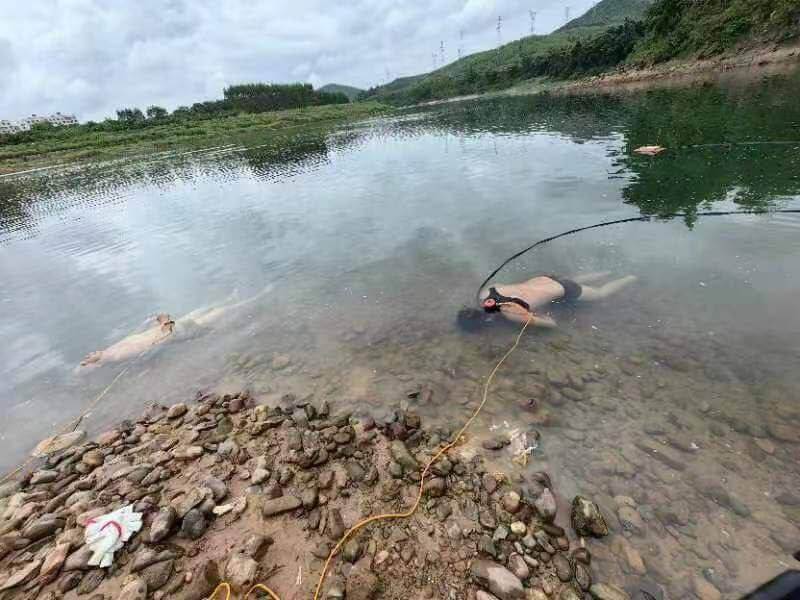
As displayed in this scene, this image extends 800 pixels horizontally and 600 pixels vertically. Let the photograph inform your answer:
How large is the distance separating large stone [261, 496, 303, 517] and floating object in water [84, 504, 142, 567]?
5.10 ft

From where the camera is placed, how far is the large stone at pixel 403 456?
218 inches

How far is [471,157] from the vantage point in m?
29.8

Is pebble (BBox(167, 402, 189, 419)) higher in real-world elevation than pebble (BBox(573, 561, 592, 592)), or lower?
higher

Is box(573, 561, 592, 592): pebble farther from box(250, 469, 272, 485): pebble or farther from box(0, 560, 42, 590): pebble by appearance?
box(0, 560, 42, 590): pebble

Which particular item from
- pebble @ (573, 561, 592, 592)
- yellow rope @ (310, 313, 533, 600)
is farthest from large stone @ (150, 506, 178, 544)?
pebble @ (573, 561, 592, 592)

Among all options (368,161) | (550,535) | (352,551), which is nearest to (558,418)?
(550,535)

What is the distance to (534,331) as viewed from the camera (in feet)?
28.2

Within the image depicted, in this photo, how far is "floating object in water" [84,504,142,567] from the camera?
4.48 m

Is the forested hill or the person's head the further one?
the forested hill

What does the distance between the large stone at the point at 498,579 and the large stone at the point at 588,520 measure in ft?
3.57

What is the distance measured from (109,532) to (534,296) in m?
8.90

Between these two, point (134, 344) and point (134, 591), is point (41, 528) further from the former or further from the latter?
point (134, 344)

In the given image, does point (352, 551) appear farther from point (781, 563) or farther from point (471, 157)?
point (471, 157)

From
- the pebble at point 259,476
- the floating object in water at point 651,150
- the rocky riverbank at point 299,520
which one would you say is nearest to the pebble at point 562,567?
the rocky riverbank at point 299,520
